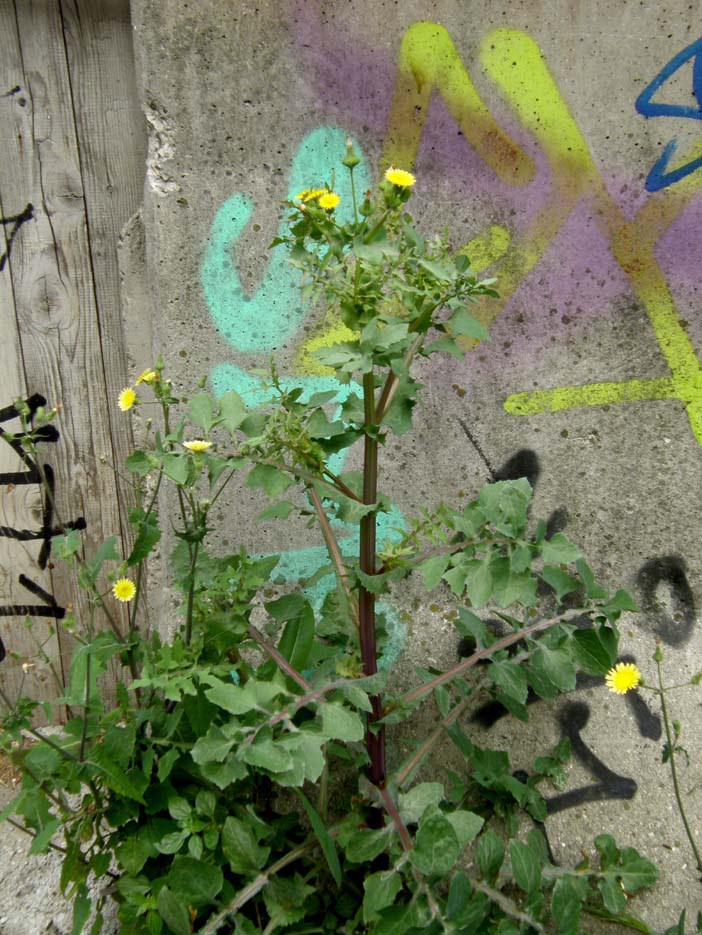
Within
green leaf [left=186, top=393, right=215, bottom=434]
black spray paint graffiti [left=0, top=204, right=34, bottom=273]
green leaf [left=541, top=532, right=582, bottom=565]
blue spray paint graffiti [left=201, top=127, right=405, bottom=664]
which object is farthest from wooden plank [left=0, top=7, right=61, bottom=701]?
green leaf [left=541, top=532, right=582, bottom=565]

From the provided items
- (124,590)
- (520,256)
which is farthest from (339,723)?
→ (520,256)

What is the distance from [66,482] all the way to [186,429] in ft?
1.93

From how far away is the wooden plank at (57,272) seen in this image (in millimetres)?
1938

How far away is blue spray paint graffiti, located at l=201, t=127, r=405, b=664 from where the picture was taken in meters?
1.77

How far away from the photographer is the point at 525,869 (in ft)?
3.89

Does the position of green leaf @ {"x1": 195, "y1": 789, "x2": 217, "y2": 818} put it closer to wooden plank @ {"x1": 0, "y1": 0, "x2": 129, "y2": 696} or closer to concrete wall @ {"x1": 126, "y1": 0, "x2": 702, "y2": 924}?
concrete wall @ {"x1": 126, "y1": 0, "x2": 702, "y2": 924}

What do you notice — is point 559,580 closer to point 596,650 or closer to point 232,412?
point 596,650

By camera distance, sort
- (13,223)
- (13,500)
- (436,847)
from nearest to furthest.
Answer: (436,847)
(13,223)
(13,500)

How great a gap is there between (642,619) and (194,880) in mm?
1288

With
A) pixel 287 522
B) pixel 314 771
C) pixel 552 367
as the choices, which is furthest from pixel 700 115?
pixel 314 771

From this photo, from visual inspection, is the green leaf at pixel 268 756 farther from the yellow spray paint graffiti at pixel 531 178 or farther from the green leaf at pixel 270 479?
the yellow spray paint graffiti at pixel 531 178

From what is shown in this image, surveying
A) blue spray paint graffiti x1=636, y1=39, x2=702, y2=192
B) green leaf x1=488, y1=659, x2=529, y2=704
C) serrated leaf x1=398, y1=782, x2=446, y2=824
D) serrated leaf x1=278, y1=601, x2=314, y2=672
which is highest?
blue spray paint graffiti x1=636, y1=39, x2=702, y2=192

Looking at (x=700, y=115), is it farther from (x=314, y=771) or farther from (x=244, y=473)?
(x=314, y=771)

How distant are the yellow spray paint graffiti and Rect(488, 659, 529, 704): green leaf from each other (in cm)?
78
